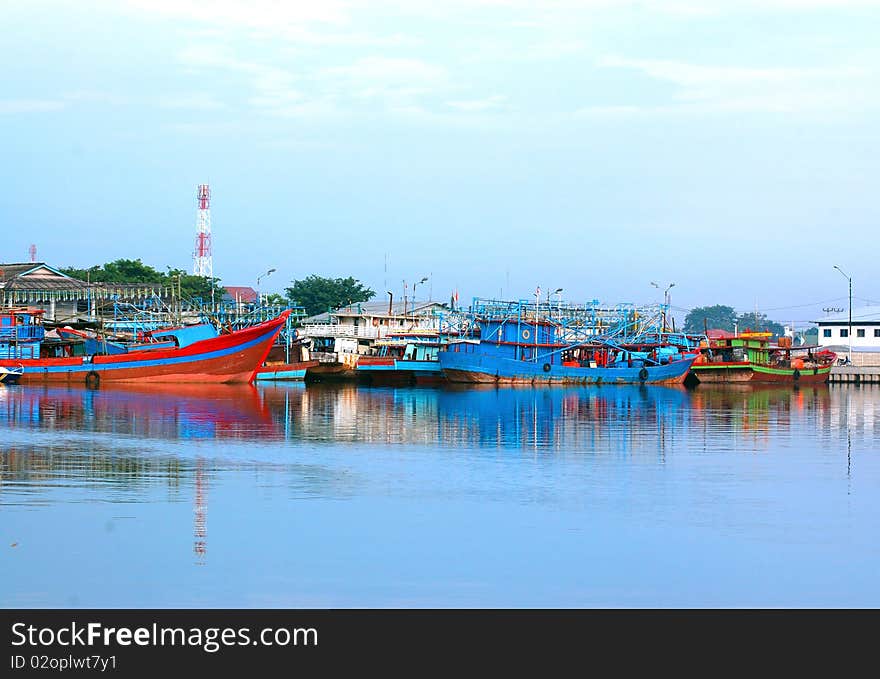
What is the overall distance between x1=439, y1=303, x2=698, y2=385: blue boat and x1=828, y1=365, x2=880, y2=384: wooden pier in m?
23.3

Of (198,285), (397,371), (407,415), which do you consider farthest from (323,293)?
(407,415)

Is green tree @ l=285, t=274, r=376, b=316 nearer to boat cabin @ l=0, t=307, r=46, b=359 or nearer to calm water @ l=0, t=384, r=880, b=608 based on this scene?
boat cabin @ l=0, t=307, r=46, b=359

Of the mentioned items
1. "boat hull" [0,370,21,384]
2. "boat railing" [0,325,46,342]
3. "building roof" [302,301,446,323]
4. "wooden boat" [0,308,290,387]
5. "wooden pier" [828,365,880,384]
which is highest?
"building roof" [302,301,446,323]

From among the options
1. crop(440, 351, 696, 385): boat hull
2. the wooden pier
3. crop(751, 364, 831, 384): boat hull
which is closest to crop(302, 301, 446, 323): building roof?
crop(440, 351, 696, 385): boat hull

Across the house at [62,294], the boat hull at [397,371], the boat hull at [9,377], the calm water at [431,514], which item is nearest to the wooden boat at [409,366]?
the boat hull at [397,371]

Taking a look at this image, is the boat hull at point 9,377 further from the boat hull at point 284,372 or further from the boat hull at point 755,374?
the boat hull at point 755,374

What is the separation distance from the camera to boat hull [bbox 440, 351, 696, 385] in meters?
76.3

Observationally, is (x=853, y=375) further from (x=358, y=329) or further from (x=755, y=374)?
(x=358, y=329)

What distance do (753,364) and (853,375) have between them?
1462cm

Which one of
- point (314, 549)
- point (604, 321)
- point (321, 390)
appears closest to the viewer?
point (314, 549)
